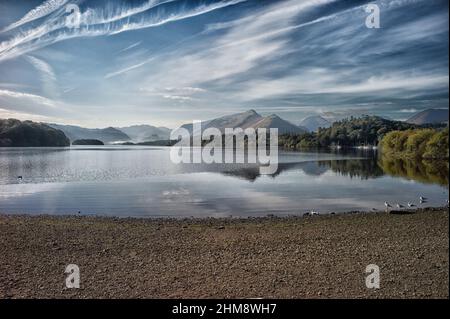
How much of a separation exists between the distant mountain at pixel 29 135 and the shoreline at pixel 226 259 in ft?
419

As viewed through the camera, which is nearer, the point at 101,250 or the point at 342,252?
the point at 342,252

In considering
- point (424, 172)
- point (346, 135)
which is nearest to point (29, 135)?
point (346, 135)

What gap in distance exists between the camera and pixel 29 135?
473ft

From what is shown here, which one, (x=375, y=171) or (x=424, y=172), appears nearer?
(x=424, y=172)

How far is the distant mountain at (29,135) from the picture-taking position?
12912 cm

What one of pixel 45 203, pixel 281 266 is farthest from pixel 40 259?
pixel 45 203

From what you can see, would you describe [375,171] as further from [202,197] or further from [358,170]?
[202,197]

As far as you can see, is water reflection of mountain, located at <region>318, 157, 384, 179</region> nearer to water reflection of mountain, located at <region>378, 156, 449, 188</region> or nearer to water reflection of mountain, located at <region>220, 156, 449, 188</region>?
water reflection of mountain, located at <region>220, 156, 449, 188</region>

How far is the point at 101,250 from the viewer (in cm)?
984

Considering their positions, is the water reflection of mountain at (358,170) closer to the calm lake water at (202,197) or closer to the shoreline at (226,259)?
the calm lake water at (202,197)

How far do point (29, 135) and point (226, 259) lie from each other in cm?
15853
